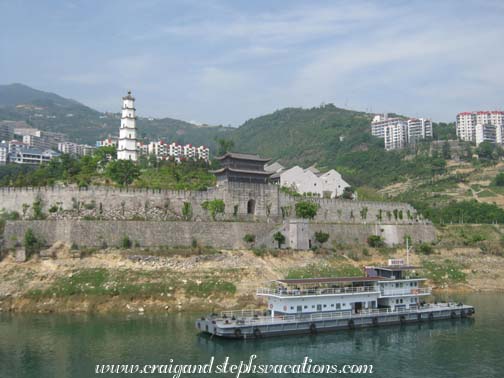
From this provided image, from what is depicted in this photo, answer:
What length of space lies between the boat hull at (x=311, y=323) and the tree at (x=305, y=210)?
2160cm

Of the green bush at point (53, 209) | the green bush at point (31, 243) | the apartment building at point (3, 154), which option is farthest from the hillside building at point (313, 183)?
the apartment building at point (3, 154)

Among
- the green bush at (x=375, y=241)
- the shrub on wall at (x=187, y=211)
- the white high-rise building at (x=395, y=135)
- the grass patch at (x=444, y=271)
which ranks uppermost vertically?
the white high-rise building at (x=395, y=135)

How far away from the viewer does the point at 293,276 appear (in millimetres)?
49812

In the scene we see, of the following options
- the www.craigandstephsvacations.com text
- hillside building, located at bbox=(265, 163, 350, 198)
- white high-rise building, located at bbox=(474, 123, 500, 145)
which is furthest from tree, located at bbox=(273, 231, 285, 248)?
white high-rise building, located at bbox=(474, 123, 500, 145)

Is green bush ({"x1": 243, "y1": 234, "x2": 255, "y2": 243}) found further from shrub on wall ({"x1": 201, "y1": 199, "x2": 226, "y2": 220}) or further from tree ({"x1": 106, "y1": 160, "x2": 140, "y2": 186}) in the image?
tree ({"x1": 106, "y1": 160, "x2": 140, "y2": 186})

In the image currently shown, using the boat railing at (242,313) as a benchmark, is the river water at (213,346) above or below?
below

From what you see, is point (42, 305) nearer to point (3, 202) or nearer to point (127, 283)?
point (127, 283)

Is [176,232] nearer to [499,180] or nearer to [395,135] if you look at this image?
[499,180]

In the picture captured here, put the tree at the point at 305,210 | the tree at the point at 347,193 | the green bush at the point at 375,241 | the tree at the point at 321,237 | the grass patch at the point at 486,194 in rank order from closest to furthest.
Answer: the tree at the point at 321,237 → the tree at the point at 305,210 → the green bush at the point at 375,241 → the tree at the point at 347,193 → the grass patch at the point at 486,194

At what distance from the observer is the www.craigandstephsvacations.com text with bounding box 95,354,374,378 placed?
27359mm

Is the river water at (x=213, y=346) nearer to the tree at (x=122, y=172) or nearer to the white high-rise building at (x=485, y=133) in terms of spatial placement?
the tree at (x=122, y=172)

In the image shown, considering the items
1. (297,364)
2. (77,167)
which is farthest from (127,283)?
(77,167)

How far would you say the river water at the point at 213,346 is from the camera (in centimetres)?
2861

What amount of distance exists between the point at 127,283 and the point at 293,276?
49.1ft
